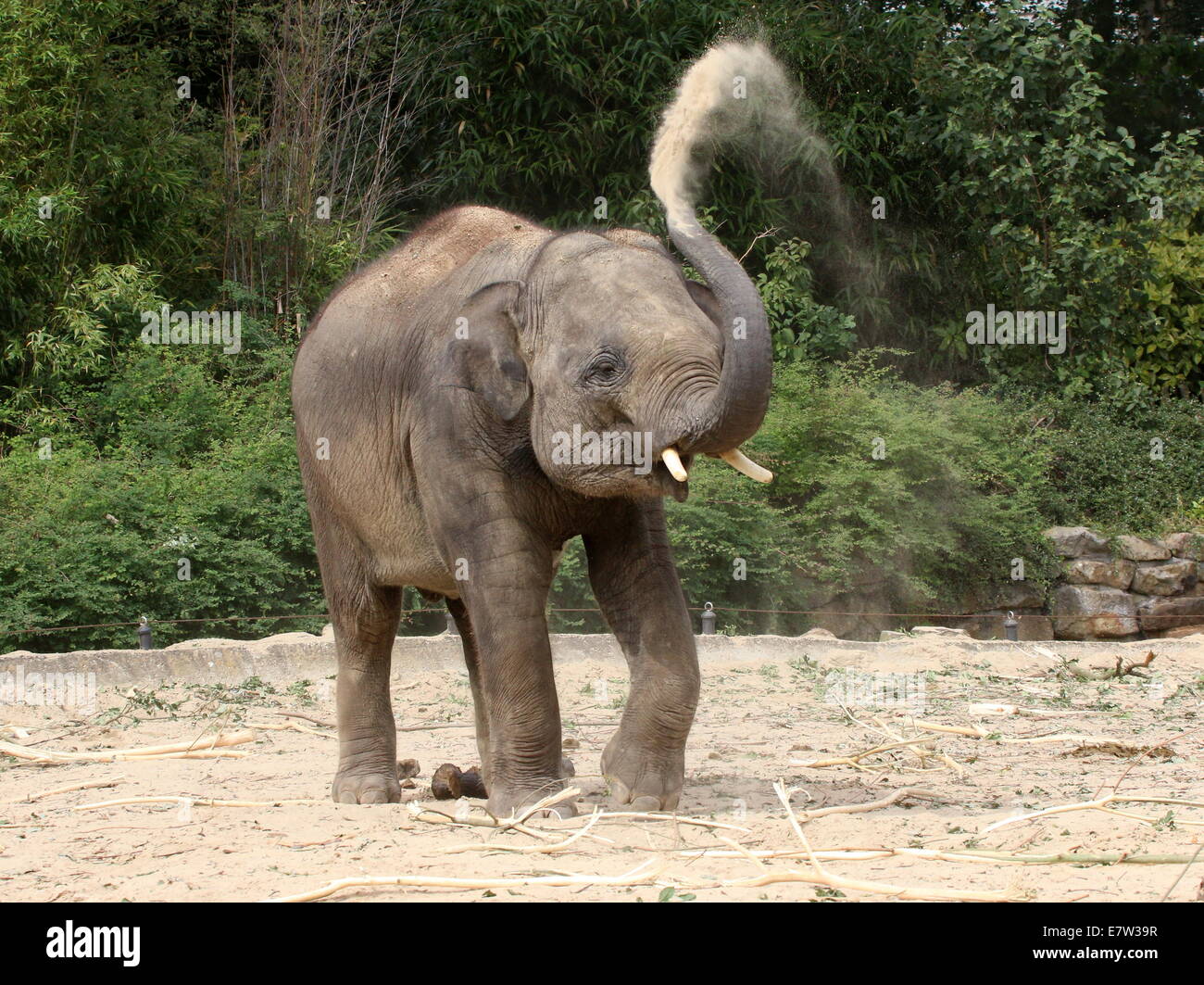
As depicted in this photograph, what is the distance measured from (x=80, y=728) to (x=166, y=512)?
13.1ft

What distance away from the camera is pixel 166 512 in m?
13.0

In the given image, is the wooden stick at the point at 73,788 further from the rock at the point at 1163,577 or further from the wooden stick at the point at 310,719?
the rock at the point at 1163,577

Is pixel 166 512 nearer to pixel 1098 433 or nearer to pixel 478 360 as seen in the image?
pixel 478 360

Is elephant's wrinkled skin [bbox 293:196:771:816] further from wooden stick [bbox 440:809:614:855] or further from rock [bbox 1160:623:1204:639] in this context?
rock [bbox 1160:623:1204:639]

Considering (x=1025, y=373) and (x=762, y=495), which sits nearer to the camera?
(x=762, y=495)

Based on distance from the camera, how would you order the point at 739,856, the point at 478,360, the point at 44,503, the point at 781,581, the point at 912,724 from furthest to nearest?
the point at 781,581 < the point at 44,503 < the point at 912,724 < the point at 478,360 < the point at 739,856

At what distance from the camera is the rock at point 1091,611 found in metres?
15.8

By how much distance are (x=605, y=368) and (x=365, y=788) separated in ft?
8.23

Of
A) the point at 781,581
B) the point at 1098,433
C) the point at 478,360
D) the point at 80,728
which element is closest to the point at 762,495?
the point at 781,581

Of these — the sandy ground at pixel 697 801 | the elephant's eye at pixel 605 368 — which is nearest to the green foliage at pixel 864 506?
the sandy ground at pixel 697 801

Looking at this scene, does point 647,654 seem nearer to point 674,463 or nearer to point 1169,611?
point 674,463

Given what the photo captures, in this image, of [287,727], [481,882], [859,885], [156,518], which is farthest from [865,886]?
[156,518]

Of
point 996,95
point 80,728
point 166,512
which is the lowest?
point 80,728

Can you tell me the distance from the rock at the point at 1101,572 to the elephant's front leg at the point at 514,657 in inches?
448
